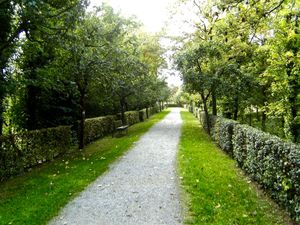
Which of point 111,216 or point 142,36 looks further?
point 142,36

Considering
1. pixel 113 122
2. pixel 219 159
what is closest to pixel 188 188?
pixel 219 159

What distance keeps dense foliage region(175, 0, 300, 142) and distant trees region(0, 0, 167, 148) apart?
153 inches

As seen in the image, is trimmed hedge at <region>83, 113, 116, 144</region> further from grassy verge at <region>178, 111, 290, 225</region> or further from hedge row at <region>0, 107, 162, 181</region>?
grassy verge at <region>178, 111, 290, 225</region>

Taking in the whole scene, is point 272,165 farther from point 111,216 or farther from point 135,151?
point 135,151

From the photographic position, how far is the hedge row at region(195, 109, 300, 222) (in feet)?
16.8

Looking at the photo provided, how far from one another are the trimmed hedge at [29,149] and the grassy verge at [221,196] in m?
5.52

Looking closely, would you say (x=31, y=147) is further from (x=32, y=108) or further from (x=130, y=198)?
(x=130, y=198)

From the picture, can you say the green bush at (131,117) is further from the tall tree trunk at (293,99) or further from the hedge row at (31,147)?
the tall tree trunk at (293,99)

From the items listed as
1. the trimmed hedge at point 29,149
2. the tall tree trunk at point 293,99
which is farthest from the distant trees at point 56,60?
the tall tree trunk at point 293,99

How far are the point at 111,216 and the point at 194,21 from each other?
59.5ft

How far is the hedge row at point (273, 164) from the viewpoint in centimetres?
511

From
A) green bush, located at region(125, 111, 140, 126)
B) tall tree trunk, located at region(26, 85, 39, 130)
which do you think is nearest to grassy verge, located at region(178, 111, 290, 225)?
tall tree trunk, located at region(26, 85, 39, 130)

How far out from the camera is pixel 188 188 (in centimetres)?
730

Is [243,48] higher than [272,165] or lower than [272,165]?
higher
